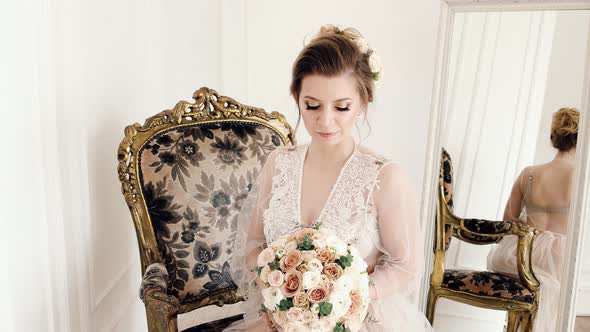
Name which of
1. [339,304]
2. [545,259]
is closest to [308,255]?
[339,304]

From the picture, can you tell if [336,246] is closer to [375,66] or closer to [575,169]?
[375,66]

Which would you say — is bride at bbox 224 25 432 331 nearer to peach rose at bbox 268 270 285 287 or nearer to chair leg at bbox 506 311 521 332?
peach rose at bbox 268 270 285 287

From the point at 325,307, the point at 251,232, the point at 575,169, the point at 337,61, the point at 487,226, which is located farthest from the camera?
the point at 487,226

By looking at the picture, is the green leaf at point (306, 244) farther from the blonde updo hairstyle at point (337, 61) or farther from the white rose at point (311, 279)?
the blonde updo hairstyle at point (337, 61)

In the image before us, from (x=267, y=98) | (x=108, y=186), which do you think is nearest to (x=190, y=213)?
(x=108, y=186)

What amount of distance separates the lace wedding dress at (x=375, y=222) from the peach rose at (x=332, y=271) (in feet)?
1.01

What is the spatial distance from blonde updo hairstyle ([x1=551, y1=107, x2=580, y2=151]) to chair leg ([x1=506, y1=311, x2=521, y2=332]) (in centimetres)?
82

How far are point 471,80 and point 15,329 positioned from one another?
219 centimetres

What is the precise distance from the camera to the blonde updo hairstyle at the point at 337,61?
1.51 metres

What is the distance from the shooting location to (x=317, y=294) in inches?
48.8

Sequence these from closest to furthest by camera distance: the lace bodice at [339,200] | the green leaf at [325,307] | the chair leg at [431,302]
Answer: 1. the green leaf at [325,307]
2. the lace bodice at [339,200]
3. the chair leg at [431,302]

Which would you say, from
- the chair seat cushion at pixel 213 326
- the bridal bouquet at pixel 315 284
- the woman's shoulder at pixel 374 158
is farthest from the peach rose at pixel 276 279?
the chair seat cushion at pixel 213 326

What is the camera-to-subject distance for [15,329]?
132 centimetres

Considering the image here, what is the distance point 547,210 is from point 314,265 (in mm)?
1633
